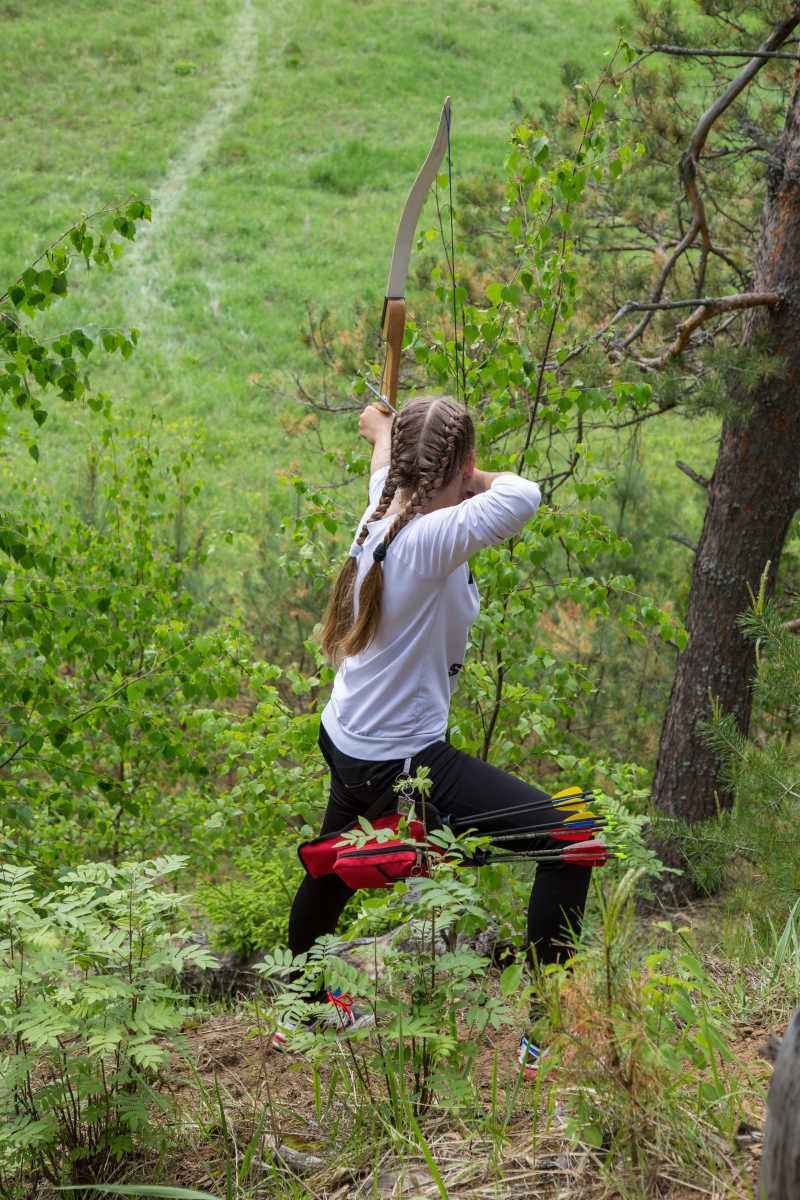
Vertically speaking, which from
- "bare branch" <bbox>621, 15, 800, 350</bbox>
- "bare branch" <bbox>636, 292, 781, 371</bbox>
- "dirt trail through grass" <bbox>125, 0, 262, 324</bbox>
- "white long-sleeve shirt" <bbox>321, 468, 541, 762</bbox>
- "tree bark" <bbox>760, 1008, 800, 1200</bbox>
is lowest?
"tree bark" <bbox>760, 1008, 800, 1200</bbox>

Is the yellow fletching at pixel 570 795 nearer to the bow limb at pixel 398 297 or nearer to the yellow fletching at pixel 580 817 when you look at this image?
the yellow fletching at pixel 580 817

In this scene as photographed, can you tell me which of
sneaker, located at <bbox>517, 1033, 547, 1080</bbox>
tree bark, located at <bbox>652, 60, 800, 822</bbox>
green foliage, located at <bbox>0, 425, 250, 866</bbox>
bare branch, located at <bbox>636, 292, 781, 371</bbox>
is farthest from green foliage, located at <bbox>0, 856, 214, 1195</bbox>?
bare branch, located at <bbox>636, 292, 781, 371</bbox>

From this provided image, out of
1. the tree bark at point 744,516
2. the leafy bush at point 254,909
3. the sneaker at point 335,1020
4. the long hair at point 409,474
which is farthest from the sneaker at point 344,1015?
the tree bark at point 744,516

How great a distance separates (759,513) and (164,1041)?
3.52m

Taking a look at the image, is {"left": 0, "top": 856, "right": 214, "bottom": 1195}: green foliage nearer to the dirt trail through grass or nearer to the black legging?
the black legging

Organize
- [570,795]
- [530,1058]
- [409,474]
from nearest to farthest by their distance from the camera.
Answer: [530,1058] < [570,795] < [409,474]

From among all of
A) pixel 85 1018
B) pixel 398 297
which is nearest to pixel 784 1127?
pixel 85 1018

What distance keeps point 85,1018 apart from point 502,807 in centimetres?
99

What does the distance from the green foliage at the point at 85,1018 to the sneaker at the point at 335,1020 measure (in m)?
0.38

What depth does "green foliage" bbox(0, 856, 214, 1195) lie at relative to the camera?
6.20 ft

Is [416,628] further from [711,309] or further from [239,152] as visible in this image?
[239,152]

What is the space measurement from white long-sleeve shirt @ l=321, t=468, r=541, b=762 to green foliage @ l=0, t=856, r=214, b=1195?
618mm

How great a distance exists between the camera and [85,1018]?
1990 mm

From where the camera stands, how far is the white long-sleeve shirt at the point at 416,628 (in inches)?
94.4
